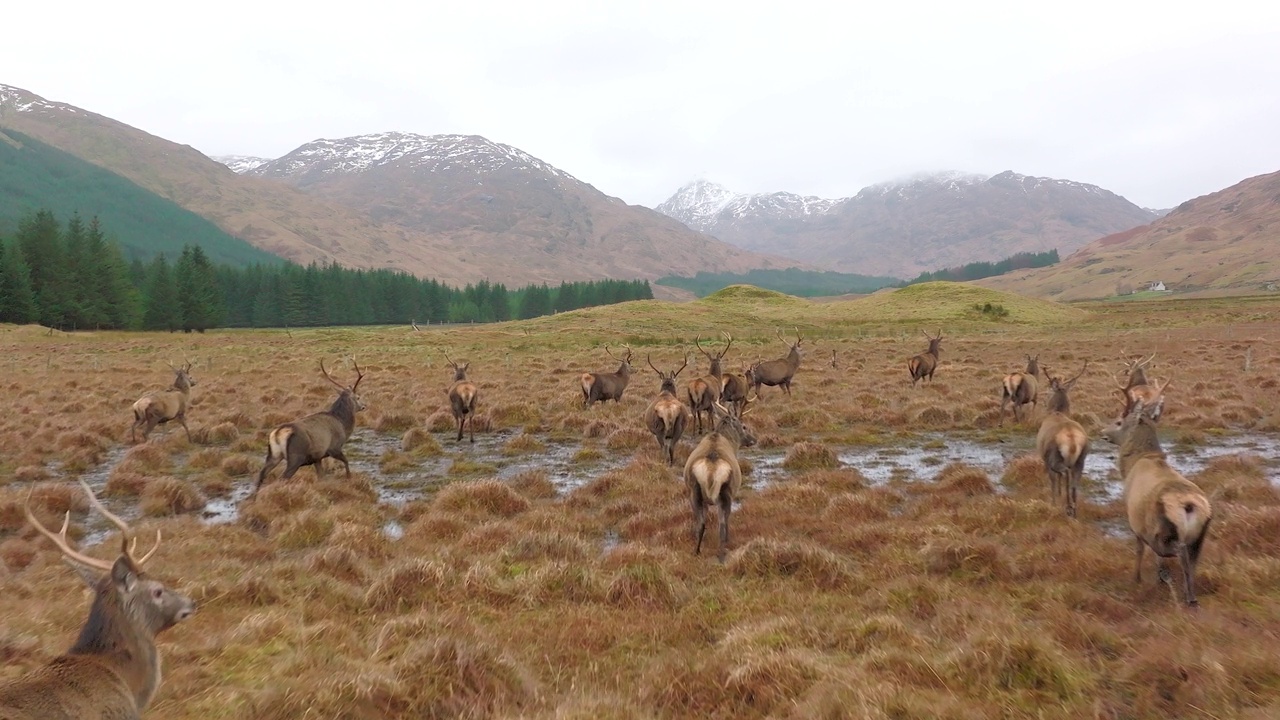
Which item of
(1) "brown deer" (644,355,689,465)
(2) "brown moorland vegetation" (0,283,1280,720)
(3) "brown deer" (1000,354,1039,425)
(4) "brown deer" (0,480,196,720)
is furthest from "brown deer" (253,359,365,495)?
(3) "brown deer" (1000,354,1039,425)

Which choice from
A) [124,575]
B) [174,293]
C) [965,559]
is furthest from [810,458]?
[174,293]

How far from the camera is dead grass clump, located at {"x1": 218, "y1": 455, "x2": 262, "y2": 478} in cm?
1338

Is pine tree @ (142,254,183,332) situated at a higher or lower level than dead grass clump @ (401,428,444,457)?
higher

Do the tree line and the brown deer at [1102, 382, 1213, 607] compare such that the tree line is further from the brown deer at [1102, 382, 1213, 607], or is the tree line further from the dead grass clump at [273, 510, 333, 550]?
the brown deer at [1102, 382, 1213, 607]

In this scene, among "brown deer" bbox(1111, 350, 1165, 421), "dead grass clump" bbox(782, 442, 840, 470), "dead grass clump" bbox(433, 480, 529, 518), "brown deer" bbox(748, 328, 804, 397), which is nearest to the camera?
"dead grass clump" bbox(433, 480, 529, 518)

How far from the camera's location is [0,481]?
40.5 feet

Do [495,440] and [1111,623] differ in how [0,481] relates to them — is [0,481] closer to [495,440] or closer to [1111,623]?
[495,440]

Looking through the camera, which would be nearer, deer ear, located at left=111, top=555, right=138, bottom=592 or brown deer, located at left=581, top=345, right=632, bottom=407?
deer ear, located at left=111, top=555, right=138, bottom=592

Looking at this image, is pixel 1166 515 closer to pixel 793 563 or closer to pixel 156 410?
pixel 793 563

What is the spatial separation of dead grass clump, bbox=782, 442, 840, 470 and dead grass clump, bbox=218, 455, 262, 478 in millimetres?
11564

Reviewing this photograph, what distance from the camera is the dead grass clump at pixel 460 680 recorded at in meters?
4.91

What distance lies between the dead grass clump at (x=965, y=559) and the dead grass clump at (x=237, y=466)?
520 inches

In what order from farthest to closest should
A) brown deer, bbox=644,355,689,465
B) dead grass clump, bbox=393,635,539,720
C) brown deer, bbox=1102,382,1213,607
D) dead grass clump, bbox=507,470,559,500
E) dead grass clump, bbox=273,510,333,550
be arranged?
brown deer, bbox=644,355,689,465, dead grass clump, bbox=507,470,559,500, dead grass clump, bbox=273,510,333,550, brown deer, bbox=1102,382,1213,607, dead grass clump, bbox=393,635,539,720

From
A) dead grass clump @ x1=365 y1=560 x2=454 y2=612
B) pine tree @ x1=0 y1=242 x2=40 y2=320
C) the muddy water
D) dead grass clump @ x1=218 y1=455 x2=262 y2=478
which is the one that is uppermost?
pine tree @ x1=0 y1=242 x2=40 y2=320
